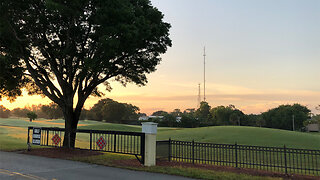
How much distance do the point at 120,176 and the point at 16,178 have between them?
3813 millimetres

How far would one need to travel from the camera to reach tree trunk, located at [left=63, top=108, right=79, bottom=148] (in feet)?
60.4

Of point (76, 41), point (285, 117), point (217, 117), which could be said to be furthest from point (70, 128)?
point (217, 117)

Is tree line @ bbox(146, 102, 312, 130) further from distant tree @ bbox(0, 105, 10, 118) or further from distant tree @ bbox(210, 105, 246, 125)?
distant tree @ bbox(0, 105, 10, 118)

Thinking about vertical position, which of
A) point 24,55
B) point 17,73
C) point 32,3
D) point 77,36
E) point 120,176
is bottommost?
point 120,176

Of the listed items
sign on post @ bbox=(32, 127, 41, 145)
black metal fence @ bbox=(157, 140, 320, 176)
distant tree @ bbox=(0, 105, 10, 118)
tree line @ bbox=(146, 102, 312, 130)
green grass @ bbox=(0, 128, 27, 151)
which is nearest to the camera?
black metal fence @ bbox=(157, 140, 320, 176)

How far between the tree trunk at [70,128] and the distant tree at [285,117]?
106525mm

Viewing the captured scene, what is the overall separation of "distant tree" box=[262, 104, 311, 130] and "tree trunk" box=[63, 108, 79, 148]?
10652 cm

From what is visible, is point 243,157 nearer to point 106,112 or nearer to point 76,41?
point 76,41

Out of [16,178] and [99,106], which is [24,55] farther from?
[99,106]

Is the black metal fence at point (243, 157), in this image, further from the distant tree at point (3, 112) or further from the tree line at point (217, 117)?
the distant tree at point (3, 112)

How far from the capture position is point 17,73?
1911 centimetres

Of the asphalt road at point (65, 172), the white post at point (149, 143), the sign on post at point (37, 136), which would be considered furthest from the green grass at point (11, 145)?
the white post at point (149, 143)

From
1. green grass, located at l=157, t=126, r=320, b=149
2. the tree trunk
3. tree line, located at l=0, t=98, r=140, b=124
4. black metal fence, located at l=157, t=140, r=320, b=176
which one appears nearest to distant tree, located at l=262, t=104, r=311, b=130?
tree line, located at l=0, t=98, r=140, b=124

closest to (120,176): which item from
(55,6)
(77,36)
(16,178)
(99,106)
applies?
(16,178)
